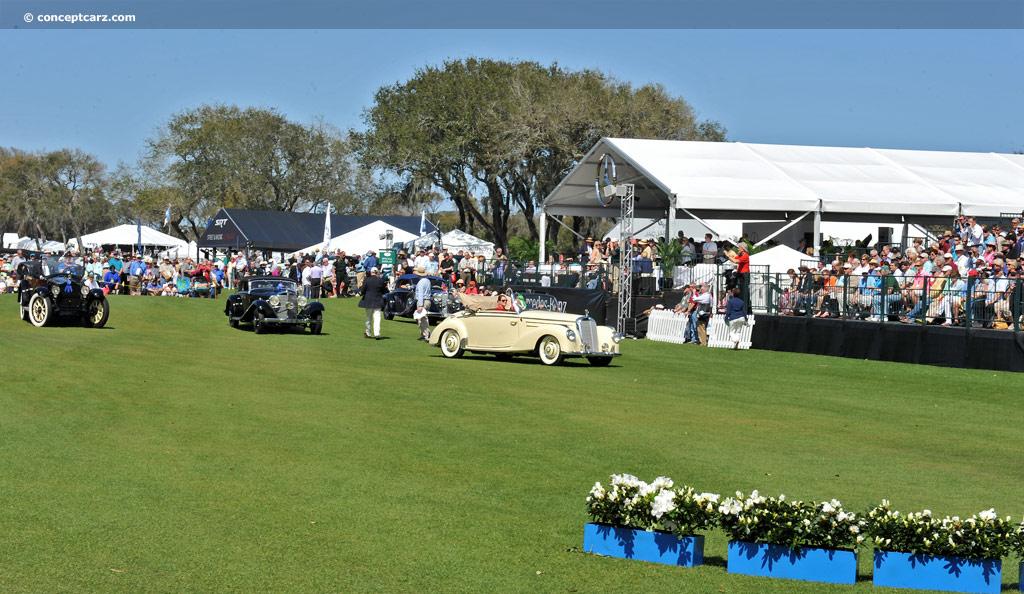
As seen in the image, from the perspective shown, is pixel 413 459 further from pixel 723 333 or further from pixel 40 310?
pixel 723 333

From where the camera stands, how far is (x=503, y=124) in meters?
61.4

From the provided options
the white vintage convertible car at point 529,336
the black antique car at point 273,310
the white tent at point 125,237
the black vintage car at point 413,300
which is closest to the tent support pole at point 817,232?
the black vintage car at point 413,300

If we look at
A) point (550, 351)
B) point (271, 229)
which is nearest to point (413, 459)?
point (550, 351)

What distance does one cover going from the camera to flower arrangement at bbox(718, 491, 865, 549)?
637 cm

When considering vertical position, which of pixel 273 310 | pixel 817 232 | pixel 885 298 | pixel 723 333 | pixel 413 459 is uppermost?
pixel 817 232

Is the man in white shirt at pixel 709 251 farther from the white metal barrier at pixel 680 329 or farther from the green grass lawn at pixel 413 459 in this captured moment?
the green grass lawn at pixel 413 459

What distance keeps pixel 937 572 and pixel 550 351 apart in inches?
595

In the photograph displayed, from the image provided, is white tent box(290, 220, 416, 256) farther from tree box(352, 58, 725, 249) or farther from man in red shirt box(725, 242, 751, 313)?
man in red shirt box(725, 242, 751, 313)

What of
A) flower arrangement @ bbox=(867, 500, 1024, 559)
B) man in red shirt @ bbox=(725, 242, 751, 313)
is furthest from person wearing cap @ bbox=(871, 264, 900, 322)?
flower arrangement @ bbox=(867, 500, 1024, 559)

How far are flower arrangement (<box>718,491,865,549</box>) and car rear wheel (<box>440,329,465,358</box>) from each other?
51.4 ft

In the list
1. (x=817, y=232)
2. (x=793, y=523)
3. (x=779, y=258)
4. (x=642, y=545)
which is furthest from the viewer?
(x=817, y=232)

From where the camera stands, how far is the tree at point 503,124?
198 feet

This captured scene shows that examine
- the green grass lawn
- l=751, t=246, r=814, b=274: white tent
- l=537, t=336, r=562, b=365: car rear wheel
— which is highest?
l=751, t=246, r=814, b=274: white tent

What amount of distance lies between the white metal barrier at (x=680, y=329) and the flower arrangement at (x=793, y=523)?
21.3m
